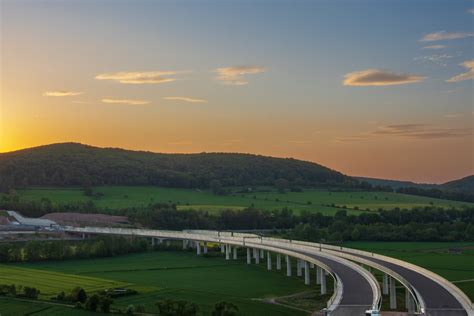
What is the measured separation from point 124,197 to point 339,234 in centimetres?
7035

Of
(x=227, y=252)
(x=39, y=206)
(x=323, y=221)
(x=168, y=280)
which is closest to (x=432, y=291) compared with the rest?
(x=168, y=280)

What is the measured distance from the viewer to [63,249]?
94000mm

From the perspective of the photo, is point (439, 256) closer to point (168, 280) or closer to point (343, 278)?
point (343, 278)

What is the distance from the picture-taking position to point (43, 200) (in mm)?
150625

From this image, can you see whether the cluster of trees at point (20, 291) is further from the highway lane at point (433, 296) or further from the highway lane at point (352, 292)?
the highway lane at point (433, 296)

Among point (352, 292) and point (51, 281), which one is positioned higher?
point (352, 292)

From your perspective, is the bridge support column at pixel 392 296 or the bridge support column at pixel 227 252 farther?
the bridge support column at pixel 227 252

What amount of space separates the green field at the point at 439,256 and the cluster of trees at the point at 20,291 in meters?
35.6

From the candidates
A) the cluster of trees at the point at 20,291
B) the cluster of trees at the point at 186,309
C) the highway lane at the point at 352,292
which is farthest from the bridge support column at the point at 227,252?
the cluster of trees at the point at 186,309

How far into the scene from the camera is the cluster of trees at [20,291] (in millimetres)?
59875

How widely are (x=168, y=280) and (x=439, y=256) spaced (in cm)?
3655

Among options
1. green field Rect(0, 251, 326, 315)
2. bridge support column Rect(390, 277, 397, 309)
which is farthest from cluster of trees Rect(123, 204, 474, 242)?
bridge support column Rect(390, 277, 397, 309)

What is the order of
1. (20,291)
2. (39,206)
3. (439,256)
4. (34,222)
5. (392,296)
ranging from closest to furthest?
(392,296)
(20,291)
(439,256)
(34,222)
(39,206)

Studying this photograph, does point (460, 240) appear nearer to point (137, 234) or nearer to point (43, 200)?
point (137, 234)
